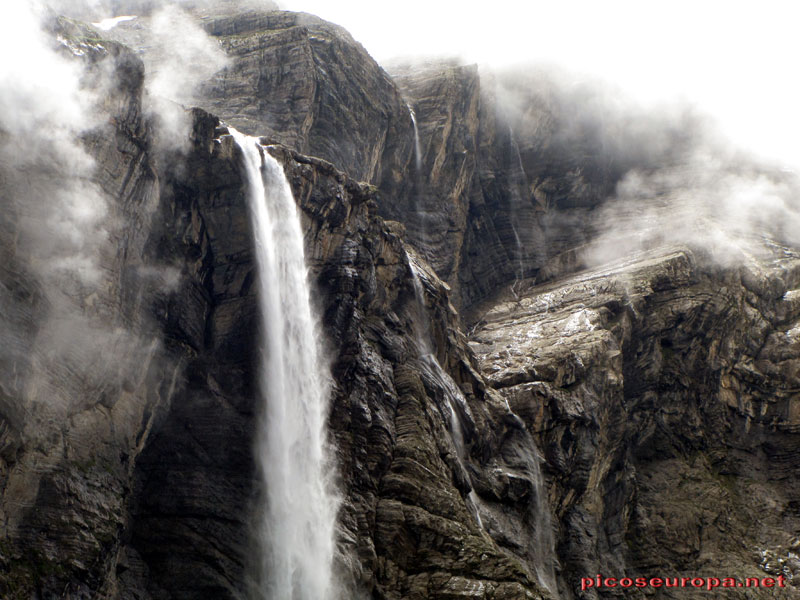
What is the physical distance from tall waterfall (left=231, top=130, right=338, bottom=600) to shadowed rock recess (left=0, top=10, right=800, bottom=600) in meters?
0.83

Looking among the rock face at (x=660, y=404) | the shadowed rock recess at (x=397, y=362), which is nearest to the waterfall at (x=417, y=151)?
the shadowed rock recess at (x=397, y=362)

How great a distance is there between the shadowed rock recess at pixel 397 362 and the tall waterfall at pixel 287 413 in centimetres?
83

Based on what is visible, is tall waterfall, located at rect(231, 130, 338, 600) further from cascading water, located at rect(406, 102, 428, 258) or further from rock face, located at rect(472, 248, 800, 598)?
cascading water, located at rect(406, 102, 428, 258)

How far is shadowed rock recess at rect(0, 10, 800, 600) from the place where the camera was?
3916 cm

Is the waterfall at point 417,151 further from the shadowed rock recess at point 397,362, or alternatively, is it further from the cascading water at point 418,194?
the shadowed rock recess at point 397,362

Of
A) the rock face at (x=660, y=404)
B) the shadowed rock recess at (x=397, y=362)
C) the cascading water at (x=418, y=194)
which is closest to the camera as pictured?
the shadowed rock recess at (x=397, y=362)

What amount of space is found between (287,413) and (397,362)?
9.88 metres

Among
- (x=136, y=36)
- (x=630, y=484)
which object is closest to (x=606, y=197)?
(x=630, y=484)

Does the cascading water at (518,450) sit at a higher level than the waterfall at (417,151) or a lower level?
lower

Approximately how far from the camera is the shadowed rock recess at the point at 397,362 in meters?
39.2

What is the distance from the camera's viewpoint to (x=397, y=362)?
52.6 meters

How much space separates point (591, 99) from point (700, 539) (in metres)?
60.0

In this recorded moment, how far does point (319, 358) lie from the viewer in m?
48.4

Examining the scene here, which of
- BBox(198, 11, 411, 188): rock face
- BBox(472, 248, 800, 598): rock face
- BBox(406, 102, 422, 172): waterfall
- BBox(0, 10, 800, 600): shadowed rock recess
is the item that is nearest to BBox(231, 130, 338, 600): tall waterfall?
BBox(0, 10, 800, 600): shadowed rock recess
